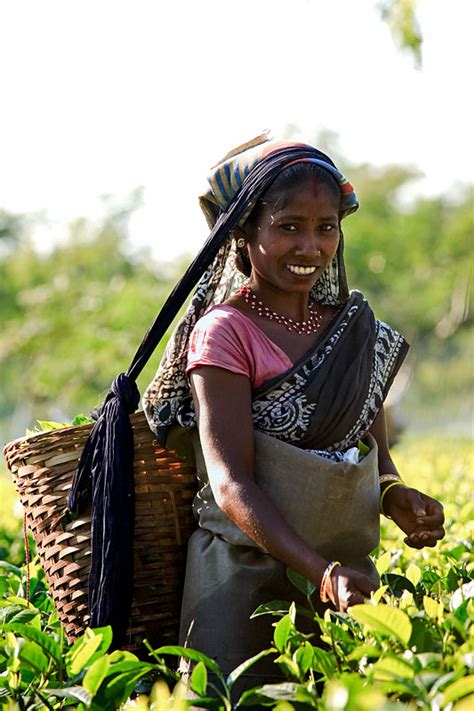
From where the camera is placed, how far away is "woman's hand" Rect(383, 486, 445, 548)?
2.67 meters

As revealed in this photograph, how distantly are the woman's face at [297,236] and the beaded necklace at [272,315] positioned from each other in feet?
0.20

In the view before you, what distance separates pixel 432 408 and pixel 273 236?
55.5 m

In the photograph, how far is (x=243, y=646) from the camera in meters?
2.49

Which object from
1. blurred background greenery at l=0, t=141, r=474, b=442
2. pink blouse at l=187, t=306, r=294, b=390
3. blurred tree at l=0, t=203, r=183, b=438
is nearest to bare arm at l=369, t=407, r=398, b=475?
pink blouse at l=187, t=306, r=294, b=390

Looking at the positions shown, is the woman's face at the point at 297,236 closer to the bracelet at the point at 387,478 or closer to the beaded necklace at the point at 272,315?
the beaded necklace at the point at 272,315

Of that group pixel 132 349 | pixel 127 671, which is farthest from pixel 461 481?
pixel 132 349

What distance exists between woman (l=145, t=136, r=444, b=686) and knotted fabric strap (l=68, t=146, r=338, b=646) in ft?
0.06

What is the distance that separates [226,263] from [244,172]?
0.77 feet

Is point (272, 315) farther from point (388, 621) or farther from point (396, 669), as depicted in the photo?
point (396, 669)

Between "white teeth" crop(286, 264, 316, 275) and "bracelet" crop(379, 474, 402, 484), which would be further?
"bracelet" crop(379, 474, 402, 484)

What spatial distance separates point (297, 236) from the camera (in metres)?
2.59

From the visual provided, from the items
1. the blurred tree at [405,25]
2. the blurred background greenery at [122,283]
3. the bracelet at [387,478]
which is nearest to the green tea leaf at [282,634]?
the bracelet at [387,478]

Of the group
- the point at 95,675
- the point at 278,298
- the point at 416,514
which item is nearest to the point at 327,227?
the point at 278,298

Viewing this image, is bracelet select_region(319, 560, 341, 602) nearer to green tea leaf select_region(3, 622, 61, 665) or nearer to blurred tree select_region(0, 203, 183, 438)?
green tea leaf select_region(3, 622, 61, 665)
